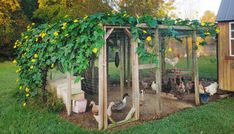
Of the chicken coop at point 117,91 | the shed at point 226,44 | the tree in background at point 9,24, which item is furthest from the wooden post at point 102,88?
the tree in background at point 9,24

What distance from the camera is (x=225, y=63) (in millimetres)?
7250

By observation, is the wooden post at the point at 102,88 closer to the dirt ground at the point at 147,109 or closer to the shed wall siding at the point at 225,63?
the dirt ground at the point at 147,109

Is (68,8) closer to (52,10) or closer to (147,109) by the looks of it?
(52,10)

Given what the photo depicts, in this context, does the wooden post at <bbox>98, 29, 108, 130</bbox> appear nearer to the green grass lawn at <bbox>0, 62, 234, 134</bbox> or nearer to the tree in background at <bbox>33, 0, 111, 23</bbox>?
the green grass lawn at <bbox>0, 62, 234, 134</bbox>

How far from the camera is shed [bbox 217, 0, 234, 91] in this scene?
7.02 m

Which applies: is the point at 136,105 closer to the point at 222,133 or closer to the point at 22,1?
the point at 222,133

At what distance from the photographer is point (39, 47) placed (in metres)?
5.63

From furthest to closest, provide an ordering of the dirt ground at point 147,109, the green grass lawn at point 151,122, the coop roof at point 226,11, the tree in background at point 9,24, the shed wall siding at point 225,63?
1. the tree in background at point 9,24
2. the shed wall siding at point 225,63
3. the coop roof at point 226,11
4. the dirt ground at point 147,109
5. the green grass lawn at point 151,122

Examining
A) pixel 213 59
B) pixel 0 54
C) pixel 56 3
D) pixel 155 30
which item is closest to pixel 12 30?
pixel 0 54

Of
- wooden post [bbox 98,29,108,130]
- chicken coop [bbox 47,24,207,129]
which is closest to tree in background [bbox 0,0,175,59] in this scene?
chicken coop [bbox 47,24,207,129]

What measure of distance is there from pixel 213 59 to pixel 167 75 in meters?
9.08

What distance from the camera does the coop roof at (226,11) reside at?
22.7 ft

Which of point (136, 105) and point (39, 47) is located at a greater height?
point (39, 47)

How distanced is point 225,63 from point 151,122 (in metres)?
3.64
